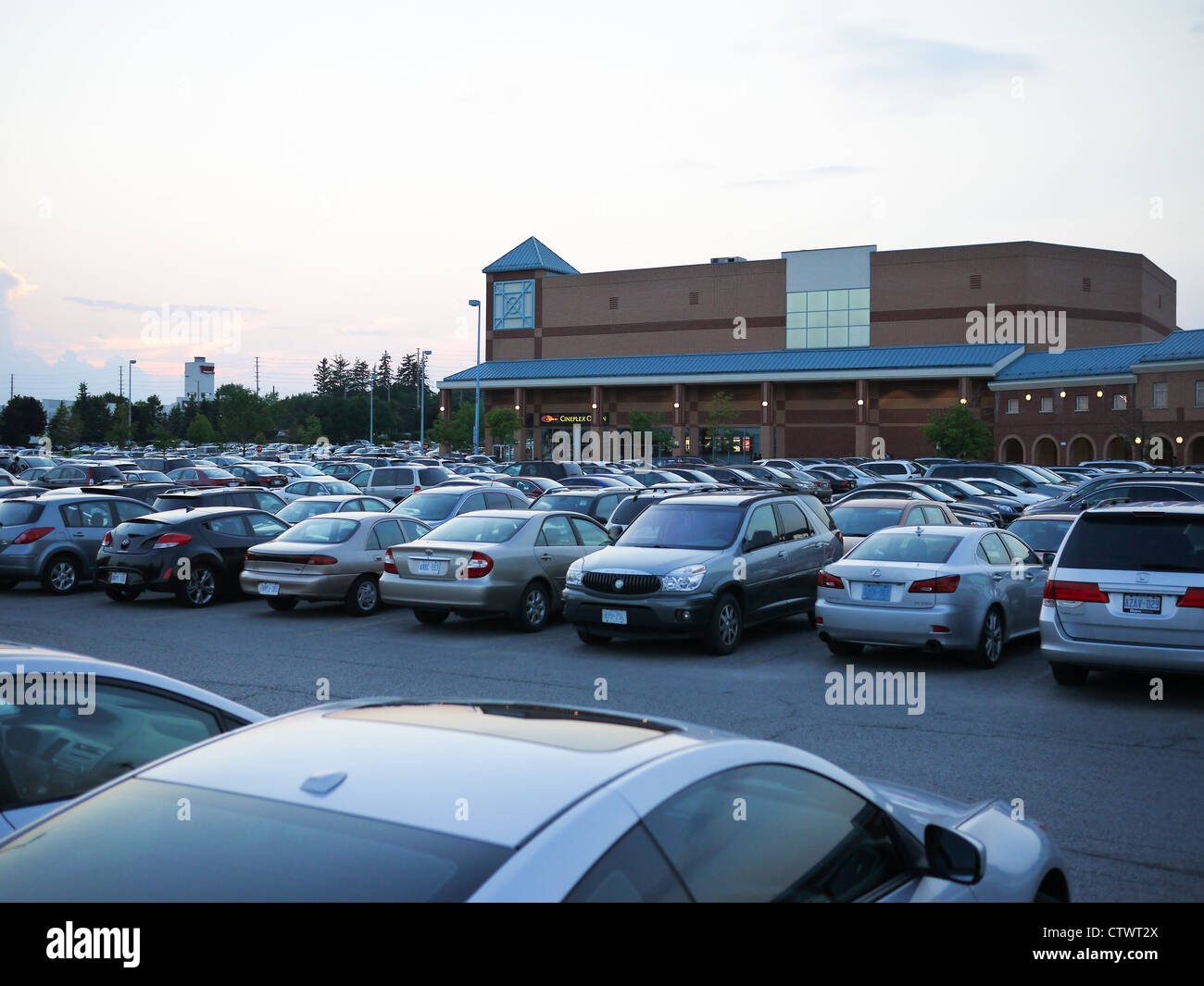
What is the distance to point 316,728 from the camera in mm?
3104

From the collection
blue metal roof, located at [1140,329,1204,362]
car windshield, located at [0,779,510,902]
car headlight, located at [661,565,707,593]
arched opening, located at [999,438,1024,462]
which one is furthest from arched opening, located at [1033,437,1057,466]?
car windshield, located at [0,779,510,902]

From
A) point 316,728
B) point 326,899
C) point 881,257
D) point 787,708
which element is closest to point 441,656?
point 787,708

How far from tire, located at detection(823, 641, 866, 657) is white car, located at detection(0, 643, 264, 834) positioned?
8923mm

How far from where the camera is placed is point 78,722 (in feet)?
14.0

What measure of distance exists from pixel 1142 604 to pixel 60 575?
1634 centimetres

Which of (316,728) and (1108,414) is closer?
(316,728)

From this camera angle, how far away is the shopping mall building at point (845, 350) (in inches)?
2516

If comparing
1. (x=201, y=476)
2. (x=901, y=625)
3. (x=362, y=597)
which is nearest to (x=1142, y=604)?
(x=901, y=625)

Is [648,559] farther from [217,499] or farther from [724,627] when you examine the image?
[217,499]

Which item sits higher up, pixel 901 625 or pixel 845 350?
pixel 845 350

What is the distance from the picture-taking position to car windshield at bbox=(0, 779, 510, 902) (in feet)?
7.45

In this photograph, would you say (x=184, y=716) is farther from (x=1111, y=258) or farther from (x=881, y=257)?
(x=1111, y=258)

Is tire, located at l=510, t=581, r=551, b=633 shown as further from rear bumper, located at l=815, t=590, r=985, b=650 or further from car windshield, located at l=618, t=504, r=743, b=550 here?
rear bumper, located at l=815, t=590, r=985, b=650

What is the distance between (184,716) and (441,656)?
8278mm
